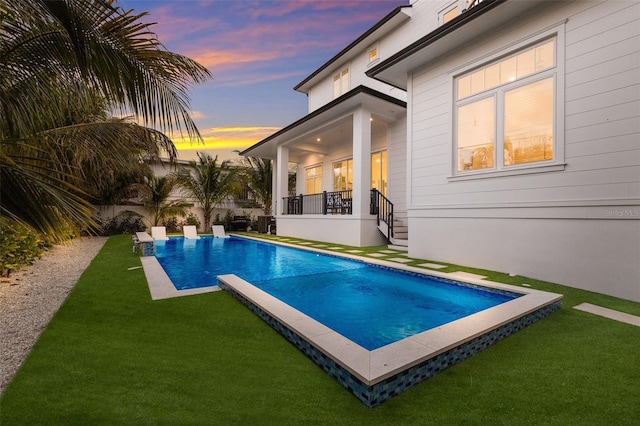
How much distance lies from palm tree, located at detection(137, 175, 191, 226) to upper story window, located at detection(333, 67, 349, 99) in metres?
9.83

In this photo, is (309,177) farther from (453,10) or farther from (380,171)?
(453,10)

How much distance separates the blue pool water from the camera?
400 centimetres

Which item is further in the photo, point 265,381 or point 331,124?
point 331,124

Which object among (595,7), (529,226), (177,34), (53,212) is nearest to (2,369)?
(53,212)

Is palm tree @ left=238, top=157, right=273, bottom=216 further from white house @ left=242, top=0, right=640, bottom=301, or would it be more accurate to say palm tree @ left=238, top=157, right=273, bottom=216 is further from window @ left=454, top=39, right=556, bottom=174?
window @ left=454, top=39, right=556, bottom=174

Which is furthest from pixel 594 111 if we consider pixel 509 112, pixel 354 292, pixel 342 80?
pixel 342 80

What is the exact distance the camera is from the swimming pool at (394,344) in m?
2.13

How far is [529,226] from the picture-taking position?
5621mm

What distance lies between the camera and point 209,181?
17344mm

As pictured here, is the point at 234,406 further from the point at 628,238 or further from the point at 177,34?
the point at 177,34

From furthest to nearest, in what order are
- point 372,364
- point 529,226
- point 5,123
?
point 529,226 → point 5,123 → point 372,364

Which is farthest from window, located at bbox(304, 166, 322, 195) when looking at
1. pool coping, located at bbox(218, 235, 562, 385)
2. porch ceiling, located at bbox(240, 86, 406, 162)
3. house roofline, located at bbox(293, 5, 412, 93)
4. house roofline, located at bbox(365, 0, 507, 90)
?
pool coping, located at bbox(218, 235, 562, 385)

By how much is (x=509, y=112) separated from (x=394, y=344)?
18.8 ft

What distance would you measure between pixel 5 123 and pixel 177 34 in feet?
25.9
